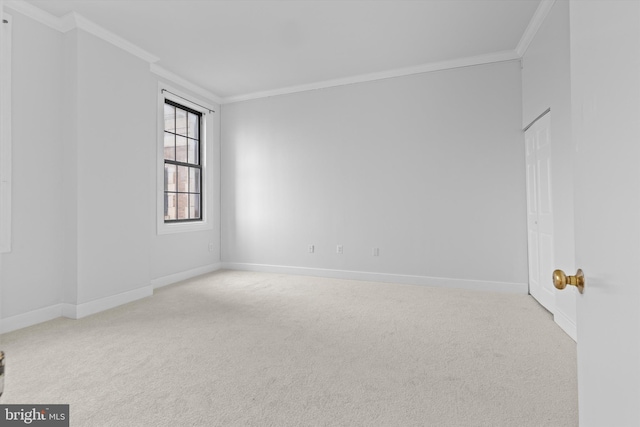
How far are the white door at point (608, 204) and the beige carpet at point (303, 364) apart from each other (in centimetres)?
111

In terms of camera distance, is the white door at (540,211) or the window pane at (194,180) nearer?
the white door at (540,211)

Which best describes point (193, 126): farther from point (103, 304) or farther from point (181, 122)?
point (103, 304)

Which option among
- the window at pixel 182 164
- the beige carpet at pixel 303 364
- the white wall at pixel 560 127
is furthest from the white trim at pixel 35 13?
the white wall at pixel 560 127

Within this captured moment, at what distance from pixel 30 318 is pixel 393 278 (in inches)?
156

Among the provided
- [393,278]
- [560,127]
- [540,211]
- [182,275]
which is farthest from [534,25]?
[182,275]

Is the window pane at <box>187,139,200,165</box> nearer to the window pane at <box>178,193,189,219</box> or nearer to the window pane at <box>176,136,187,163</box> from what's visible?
the window pane at <box>176,136,187,163</box>

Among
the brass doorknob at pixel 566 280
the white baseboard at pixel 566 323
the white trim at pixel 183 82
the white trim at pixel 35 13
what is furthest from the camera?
the white trim at pixel 183 82

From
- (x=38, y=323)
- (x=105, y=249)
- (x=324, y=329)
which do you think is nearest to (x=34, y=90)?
(x=105, y=249)

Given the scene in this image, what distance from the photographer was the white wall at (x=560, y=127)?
2631mm

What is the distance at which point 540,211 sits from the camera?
3.43 metres

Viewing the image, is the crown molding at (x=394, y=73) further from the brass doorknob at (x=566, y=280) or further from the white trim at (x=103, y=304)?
the brass doorknob at (x=566, y=280)

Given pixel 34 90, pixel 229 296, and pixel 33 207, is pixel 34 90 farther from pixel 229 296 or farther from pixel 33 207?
pixel 229 296

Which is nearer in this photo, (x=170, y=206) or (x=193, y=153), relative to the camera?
(x=170, y=206)

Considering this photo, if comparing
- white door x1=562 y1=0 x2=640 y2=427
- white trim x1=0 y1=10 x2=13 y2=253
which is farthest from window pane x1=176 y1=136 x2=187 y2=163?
white door x1=562 y1=0 x2=640 y2=427
